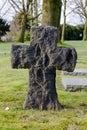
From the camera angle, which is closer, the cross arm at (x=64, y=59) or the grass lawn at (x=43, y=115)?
the grass lawn at (x=43, y=115)

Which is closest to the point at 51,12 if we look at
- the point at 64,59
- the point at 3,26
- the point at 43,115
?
the point at 64,59

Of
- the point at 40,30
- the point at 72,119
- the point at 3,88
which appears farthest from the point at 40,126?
the point at 3,88

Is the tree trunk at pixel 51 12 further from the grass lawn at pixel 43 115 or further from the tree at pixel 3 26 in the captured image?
the tree at pixel 3 26

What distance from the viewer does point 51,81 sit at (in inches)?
209

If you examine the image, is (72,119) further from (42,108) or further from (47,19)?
(47,19)

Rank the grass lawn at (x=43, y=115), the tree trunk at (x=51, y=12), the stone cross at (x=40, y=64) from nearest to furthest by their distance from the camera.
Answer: the grass lawn at (x=43, y=115) → the stone cross at (x=40, y=64) → the tree trunk at (x=51, y=12)

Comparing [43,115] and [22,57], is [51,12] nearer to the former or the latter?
[22,57]

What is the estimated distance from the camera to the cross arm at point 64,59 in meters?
5.10

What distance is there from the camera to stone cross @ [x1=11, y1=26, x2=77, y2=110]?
17.2ft

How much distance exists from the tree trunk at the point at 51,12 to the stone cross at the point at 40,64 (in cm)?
1442

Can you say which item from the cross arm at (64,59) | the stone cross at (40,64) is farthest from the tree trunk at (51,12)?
the cross arm at (64,59)

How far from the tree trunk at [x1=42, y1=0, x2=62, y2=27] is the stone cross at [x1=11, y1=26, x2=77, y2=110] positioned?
1442cm

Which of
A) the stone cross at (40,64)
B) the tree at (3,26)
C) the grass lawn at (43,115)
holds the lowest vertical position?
the tree at (3,26)

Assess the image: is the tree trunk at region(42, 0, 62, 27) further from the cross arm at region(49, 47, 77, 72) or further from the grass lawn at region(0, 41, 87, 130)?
the cross arm at region(49, 47, 77, 72)
